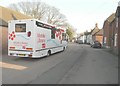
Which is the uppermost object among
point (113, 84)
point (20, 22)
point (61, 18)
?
point (61, 18)

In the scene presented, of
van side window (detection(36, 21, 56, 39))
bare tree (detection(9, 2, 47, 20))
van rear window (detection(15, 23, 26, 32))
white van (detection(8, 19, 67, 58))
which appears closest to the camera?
white van (detection(8, 19, 67, 58))

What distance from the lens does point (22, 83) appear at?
328 inches

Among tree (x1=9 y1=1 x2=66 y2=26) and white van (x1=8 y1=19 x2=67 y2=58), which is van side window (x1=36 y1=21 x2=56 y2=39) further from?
tree (x1=9 y1=1 x2=66 y2=26)

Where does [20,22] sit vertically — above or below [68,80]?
above

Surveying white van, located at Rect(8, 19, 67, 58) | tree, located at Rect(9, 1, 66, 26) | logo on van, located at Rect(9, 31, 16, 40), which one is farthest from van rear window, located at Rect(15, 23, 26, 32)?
tree, located at Rect(9, 1, 66, 26)

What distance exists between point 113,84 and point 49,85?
8.82ft

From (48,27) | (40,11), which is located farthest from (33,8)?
(48,27)

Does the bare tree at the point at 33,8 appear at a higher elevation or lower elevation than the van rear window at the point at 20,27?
higher

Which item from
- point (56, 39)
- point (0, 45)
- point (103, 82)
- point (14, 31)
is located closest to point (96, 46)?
point (56, 39)

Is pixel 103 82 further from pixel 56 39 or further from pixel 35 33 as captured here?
pixel 56 39

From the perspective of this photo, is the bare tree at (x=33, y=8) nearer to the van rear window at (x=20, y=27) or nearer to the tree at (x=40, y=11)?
the tree at (x=40, y=11)

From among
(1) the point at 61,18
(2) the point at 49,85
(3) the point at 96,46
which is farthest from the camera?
(1) the point at 61,18

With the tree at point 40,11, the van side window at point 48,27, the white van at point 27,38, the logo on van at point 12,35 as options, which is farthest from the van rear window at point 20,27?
the tree at point 40,11

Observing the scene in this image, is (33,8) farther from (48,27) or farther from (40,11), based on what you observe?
(48,27)
